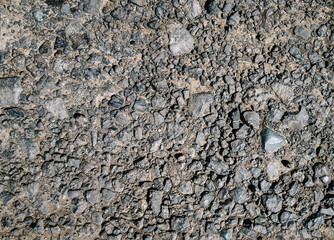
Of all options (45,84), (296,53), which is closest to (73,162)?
(45,84)

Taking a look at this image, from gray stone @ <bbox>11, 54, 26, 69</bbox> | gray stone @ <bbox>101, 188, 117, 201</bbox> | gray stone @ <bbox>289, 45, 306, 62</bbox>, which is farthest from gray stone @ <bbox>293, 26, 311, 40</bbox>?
gray stone @ <bbox>11, 54, 26, 69</bbox>

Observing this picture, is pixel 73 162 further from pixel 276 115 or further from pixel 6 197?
pixel 276 115

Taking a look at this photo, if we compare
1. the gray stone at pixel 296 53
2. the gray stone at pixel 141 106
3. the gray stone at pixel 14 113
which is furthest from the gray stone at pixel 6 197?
the gray stone at pixel 296 53

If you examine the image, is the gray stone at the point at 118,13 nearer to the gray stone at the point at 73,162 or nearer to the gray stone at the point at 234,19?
the gray stone at the point at 234,19

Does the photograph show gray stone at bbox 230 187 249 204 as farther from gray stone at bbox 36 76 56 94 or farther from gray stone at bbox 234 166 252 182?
gray stone at bbox 36 76 56 94

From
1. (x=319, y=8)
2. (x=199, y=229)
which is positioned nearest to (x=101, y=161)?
(x=199, y=229)
